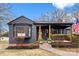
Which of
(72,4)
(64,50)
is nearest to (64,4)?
(72,4)

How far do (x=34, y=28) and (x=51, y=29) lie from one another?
0.52 meters

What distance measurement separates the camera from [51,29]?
61.5 feet

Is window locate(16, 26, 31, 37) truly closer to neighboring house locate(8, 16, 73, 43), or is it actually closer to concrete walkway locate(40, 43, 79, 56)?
neighboring house locate(8, 16, 73, 43)

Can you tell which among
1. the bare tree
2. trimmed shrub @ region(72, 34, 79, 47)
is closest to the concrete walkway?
trimmed shrub @ region(72, 34, 79, 47)

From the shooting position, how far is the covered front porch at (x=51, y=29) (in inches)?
732

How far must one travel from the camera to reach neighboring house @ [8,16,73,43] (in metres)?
18.6

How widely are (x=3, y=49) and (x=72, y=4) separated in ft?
8.06

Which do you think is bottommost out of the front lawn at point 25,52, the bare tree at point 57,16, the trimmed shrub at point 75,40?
the front lawn at point 25,52

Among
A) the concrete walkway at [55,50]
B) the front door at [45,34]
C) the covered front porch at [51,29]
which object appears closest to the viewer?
the concrete walkway at [55,50]

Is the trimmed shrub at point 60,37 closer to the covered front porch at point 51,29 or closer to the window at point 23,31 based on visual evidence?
the covered front porch at point 51,29

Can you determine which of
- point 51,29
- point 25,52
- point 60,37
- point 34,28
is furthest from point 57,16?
point 25,52

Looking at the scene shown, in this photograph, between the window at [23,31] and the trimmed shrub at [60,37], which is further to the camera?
the window at [23,31]

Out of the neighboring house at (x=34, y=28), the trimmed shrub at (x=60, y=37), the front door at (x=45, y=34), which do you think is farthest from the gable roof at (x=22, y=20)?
the trimmed shrub at (x=60, y=37)

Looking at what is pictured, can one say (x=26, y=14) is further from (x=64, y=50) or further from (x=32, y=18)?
(x=64, y=50)
